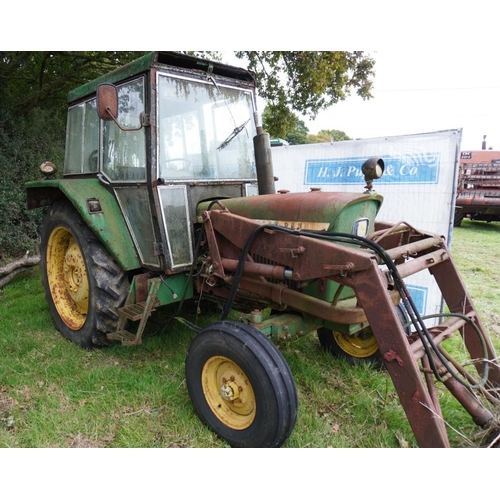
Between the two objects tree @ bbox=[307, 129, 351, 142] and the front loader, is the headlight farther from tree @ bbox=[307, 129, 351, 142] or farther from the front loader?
tree @ bbox=[307, 129, 351, 142]

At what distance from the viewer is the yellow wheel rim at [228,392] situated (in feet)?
7.19

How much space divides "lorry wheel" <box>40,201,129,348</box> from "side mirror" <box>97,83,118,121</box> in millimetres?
1008

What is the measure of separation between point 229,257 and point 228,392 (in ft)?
2.94

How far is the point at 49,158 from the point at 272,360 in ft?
21.0

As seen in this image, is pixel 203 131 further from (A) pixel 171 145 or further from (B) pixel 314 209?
(B) pixel 314 209

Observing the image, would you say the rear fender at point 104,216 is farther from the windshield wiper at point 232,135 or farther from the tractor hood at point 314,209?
the windshield wiper at point 232,135

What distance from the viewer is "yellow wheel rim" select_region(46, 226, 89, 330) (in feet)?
11.2

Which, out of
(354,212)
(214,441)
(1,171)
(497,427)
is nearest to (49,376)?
(214,441)

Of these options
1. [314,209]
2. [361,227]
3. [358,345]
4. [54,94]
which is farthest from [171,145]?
[54,94]

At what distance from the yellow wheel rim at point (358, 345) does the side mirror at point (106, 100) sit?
7.67ft

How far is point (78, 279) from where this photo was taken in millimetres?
3471

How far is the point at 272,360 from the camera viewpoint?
2068 millimetres

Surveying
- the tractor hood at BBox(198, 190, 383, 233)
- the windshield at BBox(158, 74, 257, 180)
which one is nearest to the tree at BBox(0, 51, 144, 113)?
the windshield at BBox(158, 74, 257, 180)

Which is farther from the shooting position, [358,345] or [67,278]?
[67,278]
